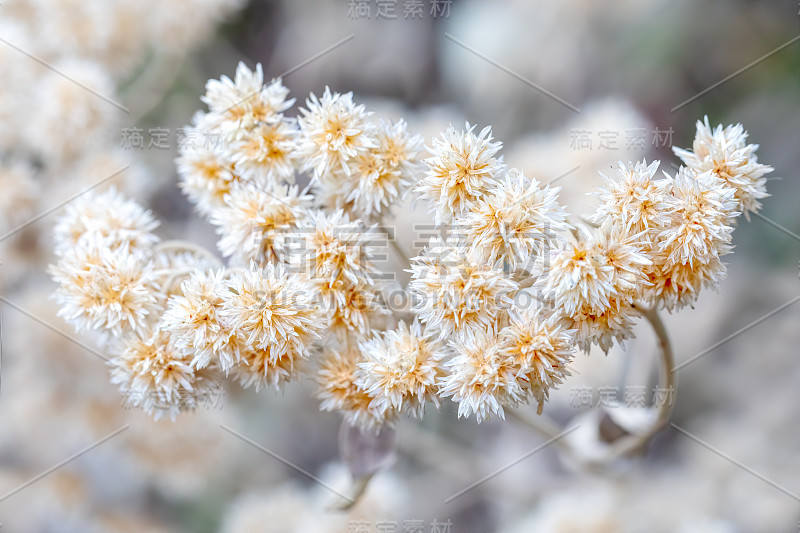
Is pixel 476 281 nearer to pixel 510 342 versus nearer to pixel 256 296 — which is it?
pixel 510 342

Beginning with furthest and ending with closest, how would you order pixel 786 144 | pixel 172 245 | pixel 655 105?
pixel 655 105 → pixel 786 144 → pixel 172 245

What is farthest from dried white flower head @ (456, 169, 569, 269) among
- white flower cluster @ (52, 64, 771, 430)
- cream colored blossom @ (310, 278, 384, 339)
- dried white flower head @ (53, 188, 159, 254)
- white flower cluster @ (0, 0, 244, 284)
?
white flower cluster @ (0, 0, 244, 284)

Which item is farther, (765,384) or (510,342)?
(765,384)

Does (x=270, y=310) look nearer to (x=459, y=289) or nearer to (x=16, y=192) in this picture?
(x=459, y=289)

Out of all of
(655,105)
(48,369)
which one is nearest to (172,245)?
(48,369)

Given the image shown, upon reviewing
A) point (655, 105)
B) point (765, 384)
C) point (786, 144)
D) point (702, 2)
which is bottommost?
point (765, 384)

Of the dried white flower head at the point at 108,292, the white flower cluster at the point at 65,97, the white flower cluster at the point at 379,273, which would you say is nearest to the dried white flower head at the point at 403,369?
the white flower cluster at the point at 379,273
